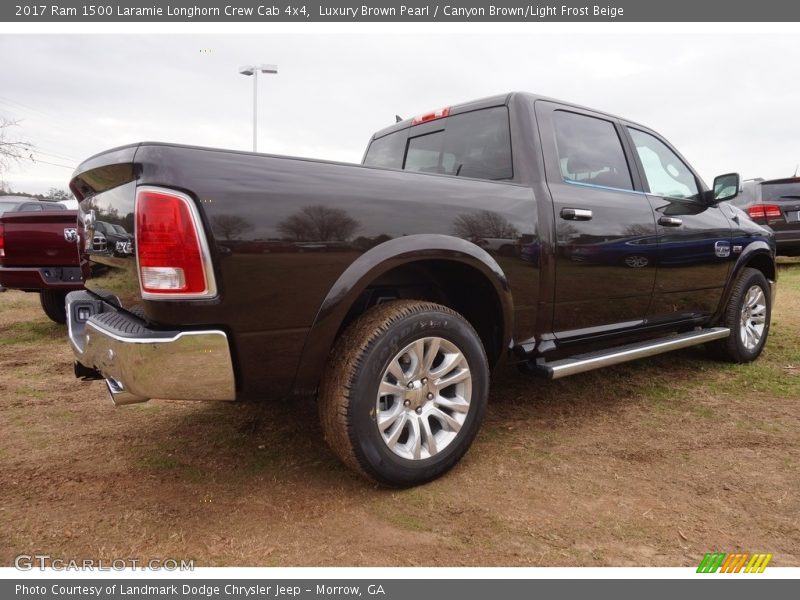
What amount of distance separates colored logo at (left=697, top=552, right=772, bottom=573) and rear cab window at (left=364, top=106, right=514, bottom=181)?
1.93 m

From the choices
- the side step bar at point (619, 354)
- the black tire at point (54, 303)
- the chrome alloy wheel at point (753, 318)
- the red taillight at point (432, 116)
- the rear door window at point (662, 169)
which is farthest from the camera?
the black tire at point (54, 303)

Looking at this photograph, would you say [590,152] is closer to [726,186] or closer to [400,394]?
[726,186]

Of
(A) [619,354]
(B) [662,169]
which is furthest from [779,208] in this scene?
(A) [619,354]

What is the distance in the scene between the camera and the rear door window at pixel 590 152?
3.09 m

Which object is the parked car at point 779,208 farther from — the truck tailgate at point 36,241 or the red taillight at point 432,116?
the truck tailgate at point 36,241

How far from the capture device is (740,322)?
4324mm

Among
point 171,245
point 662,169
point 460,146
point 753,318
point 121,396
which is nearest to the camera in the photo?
point 171,245

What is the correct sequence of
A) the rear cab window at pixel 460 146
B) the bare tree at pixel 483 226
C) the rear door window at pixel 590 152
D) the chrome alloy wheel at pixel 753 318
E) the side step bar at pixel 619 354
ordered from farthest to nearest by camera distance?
the chrome alloy wheel at pixel 753 318, the rear door window at pixel 590 152, the rear cab window at pixel 460 146, the side step bar at pixel 619 354, the bare tree at pixel 483 226

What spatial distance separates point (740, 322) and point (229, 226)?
4.20 metres

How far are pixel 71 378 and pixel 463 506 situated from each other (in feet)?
10.4

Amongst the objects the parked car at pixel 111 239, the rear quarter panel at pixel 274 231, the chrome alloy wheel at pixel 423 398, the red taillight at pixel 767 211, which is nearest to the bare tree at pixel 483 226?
the rear quarter panel at pixel 274 231

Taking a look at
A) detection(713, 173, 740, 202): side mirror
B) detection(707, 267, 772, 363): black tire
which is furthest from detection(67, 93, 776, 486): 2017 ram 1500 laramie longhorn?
detection(707, 267, 772, 363): black tire

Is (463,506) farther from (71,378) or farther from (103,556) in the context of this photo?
(71,378)

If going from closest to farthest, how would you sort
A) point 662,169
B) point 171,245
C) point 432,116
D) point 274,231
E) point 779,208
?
point 171,245, point 274,231, point 432,116, point 662,169, point 779,208
